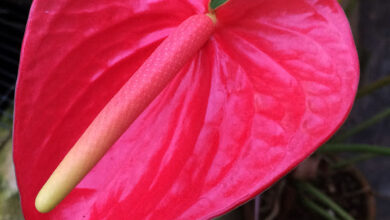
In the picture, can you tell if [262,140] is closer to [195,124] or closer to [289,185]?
[195,124]

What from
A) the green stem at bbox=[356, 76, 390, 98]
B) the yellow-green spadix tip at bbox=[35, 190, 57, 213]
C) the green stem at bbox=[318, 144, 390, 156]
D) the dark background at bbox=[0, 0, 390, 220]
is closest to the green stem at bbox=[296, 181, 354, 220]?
the green stem at bbox=[318, 144, 390, 156]

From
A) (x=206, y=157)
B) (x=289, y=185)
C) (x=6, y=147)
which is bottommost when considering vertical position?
(x=289, y=185)

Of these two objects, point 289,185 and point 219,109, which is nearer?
point 219,109

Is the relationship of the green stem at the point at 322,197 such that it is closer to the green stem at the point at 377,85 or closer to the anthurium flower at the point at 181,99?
the green stem at the point at 377,85

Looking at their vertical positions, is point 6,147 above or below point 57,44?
below

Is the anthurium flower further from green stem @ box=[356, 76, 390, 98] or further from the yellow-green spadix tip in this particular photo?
green stem @ box=[356, 76, 390, 98]

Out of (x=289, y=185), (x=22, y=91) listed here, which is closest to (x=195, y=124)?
(x=22, y=91)

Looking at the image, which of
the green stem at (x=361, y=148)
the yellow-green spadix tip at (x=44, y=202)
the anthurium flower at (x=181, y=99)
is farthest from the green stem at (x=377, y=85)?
the yellow-green spadix tip at (x=44, y=202)
